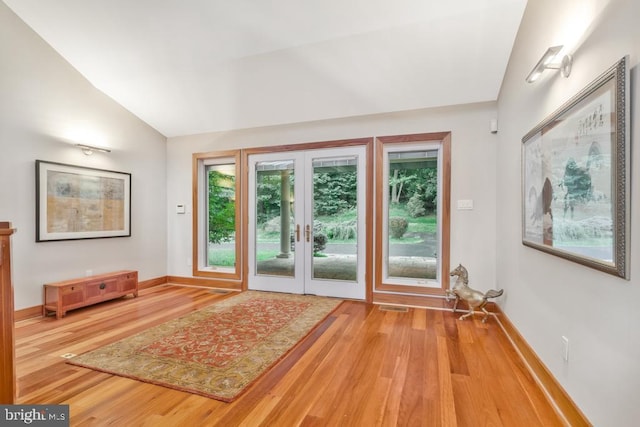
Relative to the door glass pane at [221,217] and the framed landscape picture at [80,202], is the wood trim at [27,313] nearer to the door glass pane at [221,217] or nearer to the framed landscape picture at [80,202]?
the framed landscape picture at [80,202]

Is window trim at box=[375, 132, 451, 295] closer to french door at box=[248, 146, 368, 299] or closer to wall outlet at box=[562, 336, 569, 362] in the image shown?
french door at box=[248, 146, 368, 299]

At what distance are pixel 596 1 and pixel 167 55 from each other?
373 cm

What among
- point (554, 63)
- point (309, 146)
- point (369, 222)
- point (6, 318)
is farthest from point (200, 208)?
point (554, 63)

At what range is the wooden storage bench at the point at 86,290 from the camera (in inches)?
137

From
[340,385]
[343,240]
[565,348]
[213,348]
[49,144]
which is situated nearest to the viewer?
[565,348]

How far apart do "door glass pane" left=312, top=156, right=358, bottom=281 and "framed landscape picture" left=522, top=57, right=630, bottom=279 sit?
2.36m

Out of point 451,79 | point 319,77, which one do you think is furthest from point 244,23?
point 451,79

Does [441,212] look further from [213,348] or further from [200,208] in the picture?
[200,208]

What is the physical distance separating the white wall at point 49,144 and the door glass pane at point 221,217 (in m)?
0.97

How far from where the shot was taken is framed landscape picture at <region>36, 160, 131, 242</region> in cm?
354

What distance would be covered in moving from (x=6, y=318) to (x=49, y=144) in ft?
9.63

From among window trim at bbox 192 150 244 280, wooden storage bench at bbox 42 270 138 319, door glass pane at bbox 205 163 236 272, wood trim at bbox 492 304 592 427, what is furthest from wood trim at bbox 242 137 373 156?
wood trim at bbox 492 304 592 427

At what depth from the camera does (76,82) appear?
3.87 meters

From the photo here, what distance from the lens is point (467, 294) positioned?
11.0 feet
